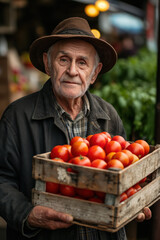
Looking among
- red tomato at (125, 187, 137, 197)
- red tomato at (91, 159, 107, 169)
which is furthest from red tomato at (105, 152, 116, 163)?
red tomato at (125, 187, 137, 197)

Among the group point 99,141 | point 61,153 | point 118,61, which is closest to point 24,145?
point 61,153

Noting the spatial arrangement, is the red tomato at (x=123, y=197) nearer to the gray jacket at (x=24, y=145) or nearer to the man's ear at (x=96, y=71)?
the gray jacket at (x=24, y=145)

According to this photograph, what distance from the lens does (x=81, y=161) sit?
6.56ft

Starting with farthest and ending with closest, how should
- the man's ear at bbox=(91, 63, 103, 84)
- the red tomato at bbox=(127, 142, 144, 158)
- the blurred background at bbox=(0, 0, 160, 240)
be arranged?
the blurred background at bbox=(0, 0, 160, 240)
the man's ear at bbox=(91, 63, 103, 84)
the red tomato at bbox=(127, 142, 144, 158)

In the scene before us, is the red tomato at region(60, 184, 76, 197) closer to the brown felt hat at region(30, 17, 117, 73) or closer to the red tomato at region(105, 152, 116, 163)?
the red tomato at region(105, 152, 116, 163)

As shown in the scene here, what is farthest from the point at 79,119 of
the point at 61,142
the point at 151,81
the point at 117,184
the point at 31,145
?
the point at 151,81

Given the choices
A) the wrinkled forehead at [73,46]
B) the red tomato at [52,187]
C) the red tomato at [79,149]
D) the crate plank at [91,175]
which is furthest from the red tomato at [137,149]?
the wrinkled forehead at [73,46]

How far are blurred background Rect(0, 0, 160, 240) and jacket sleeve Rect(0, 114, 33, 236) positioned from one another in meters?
1.37

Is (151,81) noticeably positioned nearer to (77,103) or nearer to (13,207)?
(77,103)

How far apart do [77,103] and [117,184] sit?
3.78 ft

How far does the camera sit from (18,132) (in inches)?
98.7

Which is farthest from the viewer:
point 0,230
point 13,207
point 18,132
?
point 0,230

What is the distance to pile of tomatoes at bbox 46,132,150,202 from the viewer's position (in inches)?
78.7

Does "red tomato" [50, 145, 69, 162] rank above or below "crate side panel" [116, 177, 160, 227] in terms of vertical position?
above
